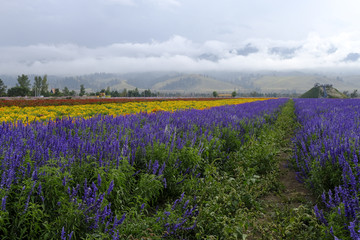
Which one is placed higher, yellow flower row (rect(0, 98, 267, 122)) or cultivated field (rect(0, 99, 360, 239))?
yellow flower row (rect(0, 98, 267, 122))

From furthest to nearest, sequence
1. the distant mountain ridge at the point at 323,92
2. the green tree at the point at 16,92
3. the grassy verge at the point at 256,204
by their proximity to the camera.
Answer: the distant mountain ridge at the point at 323,92
the green tree at the point at 16,92
the grassy verge at the point at 256,204

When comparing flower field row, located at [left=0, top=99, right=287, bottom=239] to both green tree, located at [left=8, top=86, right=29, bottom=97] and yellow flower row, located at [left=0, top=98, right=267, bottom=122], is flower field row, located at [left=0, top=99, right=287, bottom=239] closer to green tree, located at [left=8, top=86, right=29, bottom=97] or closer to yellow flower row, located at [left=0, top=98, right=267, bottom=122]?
yellow flower row, located at [left=0, top=98, right=267, bottom=122]

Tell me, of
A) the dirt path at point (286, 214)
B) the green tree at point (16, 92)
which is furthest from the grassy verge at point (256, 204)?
the green tree at point (16, 92)

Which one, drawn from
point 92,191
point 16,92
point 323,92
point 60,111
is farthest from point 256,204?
point 16,92

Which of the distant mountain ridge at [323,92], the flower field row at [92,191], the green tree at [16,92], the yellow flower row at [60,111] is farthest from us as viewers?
the distant mountain ridge at [323,92]

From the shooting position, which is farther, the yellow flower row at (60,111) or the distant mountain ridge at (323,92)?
the distant mountain ridge at (323,92)

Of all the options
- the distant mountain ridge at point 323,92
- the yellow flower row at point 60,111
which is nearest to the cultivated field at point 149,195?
the yellow flower row at point 60,111

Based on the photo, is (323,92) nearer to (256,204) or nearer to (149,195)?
(256,204)

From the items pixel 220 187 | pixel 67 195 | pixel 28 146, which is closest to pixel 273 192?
pixel 220 187

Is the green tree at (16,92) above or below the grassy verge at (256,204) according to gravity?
above

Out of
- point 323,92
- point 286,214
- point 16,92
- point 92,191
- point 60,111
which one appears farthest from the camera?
point 323,92

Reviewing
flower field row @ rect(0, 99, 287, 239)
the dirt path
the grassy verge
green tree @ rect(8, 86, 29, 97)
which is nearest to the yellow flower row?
flower field row @ rect(0, 99, 287, 239)

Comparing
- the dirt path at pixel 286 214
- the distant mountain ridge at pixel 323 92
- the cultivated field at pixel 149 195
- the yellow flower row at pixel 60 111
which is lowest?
the dirt path at pixel 286 214

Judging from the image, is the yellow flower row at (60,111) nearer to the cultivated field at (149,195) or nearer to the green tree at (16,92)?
the cultivated field at (149,195)
